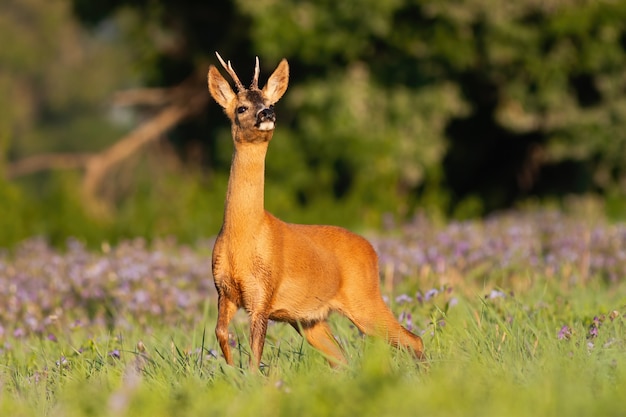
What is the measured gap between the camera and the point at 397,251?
11.7 meters

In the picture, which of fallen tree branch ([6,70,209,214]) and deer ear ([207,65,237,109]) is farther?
fallen tree branch ([6,70,209,214])

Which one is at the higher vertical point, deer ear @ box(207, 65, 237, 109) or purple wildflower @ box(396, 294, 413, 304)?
deer ear @ box(207, 65, 237, 109)

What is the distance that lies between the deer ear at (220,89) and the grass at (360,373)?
1.46 metres

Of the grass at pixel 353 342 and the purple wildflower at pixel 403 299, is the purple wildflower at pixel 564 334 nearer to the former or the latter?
the grass at pixel 353 342

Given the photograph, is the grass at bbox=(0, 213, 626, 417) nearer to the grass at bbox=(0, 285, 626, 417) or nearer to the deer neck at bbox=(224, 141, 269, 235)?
the grass at bbox=(0, 285, 626, 417)

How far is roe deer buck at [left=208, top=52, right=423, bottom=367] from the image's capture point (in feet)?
21.2

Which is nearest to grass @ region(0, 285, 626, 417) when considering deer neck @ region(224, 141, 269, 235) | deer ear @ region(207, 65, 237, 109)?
deer neck @ region(224, 141, 269, 235)

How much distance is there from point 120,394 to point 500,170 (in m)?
22.0

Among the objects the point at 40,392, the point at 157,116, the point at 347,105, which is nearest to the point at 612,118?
the point at 347,105

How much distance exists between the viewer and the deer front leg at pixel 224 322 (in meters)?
6.30

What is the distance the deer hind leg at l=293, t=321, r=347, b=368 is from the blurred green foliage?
9.63 metres

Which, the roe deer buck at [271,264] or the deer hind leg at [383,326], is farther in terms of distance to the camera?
the deer hind leg at [383,326]

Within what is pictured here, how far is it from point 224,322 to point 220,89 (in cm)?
137

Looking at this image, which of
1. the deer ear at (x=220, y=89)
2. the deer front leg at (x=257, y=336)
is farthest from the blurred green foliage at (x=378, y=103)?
the deer front leg at (x=257, y=336)
